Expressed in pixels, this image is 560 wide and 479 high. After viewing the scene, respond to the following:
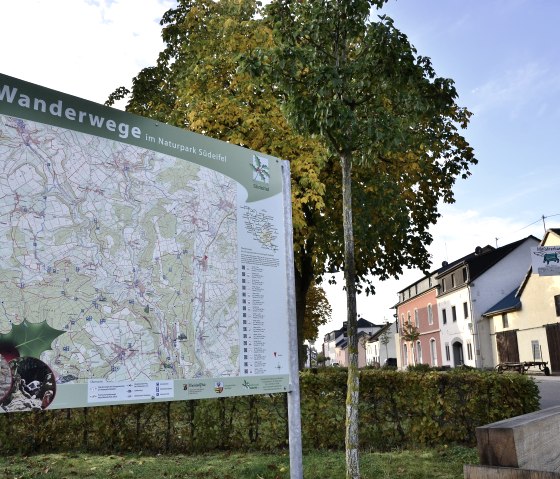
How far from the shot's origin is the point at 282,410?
845 centimetres

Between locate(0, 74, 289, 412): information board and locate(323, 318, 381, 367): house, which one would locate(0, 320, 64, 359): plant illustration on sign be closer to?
locate(0, 74, 289, 412): information board

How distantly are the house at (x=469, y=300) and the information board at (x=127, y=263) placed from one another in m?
35.1

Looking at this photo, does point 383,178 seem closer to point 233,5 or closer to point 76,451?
point 233,5

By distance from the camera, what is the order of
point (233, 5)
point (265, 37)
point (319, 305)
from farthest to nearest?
point (319, 305), point (233, 5), point (265, 37)

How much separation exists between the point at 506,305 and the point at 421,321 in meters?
18.7

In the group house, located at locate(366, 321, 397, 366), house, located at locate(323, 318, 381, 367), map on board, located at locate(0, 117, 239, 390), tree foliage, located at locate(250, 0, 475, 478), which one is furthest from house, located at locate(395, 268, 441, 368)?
map on board, located at locate(0, 117, 239, 390)

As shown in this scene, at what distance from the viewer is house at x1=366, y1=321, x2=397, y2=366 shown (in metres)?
78.0

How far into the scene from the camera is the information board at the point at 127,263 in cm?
325

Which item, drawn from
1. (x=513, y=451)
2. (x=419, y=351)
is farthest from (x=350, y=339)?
(x=419, y=351)

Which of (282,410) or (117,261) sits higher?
(117,261)

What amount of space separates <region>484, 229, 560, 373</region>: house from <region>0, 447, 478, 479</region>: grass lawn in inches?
1003

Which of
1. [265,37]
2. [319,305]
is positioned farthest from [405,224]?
[319,305]

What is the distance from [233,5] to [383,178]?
5831mm

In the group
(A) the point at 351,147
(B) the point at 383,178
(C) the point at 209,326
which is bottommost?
(C) the point at 209,326
